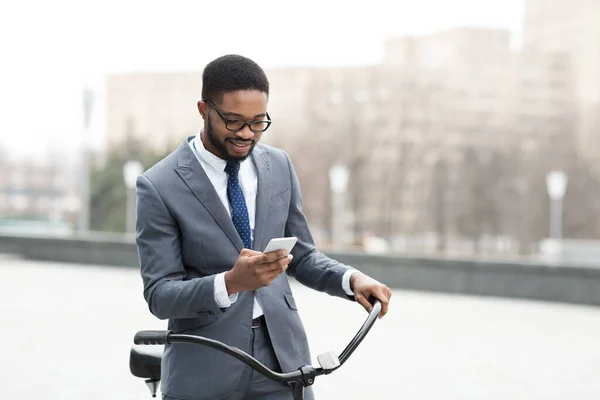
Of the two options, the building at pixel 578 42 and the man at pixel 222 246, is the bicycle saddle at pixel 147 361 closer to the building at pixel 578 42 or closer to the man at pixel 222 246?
the man at pixel 222 246

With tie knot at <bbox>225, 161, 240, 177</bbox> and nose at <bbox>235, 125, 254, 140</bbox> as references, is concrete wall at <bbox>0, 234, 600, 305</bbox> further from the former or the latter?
nose at <bbox>235, 125, 254, 140</bbox>

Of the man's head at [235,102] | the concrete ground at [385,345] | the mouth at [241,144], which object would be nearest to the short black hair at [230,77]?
the man's head at [235,102]

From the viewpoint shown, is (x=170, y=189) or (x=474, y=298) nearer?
(x=170, y=189)

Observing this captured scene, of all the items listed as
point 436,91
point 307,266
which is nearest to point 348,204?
point 436,91

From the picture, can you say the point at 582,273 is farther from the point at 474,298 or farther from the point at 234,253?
the point at 234,253

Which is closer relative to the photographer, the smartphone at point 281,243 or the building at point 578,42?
the smartphone at point 281,243

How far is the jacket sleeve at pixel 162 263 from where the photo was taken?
6.49ft

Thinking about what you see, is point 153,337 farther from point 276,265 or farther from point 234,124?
point 234,124

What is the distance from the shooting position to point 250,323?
212cm

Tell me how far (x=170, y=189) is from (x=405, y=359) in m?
5.95

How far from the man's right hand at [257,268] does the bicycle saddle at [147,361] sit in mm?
920

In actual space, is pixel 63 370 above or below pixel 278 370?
below

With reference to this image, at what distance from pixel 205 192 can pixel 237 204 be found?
9 cm

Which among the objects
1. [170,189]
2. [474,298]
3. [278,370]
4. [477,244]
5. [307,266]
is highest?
[170,189]
